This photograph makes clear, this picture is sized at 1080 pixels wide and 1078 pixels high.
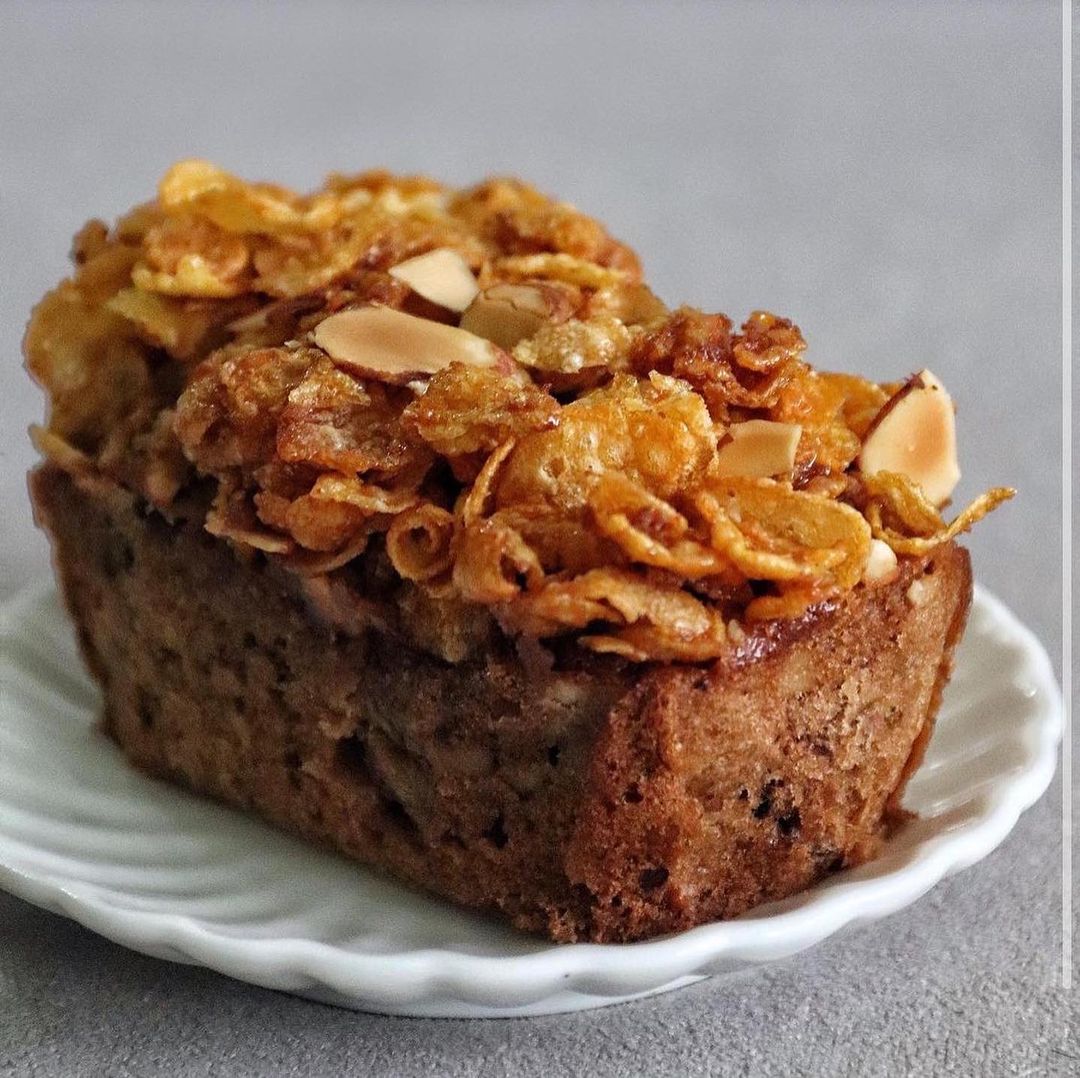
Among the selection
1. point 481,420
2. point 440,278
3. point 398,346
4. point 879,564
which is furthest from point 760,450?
point 440,278

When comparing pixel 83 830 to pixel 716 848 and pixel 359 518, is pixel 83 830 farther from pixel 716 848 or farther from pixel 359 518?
pixel 716 848

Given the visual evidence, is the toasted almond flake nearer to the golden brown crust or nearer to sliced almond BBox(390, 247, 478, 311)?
the golden brown crust

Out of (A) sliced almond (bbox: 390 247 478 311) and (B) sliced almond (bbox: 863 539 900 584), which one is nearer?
(B) sliced almond (bbox: 863 539 900 584)

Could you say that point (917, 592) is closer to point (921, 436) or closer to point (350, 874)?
point (921, 436)

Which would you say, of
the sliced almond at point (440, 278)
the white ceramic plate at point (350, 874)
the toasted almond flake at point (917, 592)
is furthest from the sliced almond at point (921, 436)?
the sliced almond at point (440, 278)

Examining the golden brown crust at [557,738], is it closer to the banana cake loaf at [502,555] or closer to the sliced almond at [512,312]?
the banana cake loaf at [502,555]

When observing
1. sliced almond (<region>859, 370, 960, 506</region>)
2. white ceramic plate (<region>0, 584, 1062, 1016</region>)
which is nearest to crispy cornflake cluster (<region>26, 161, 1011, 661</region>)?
sliced almond (<region>859, 370, 960, 506</region>)

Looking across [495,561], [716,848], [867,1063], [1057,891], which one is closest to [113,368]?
[495,561]
